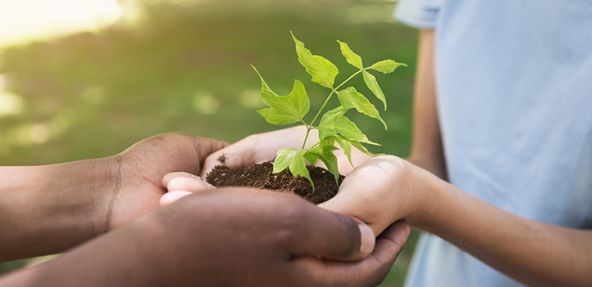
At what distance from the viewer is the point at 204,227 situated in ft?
3.25

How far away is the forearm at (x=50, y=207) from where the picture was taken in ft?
4.60

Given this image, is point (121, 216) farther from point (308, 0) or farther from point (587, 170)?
point (308, 0)

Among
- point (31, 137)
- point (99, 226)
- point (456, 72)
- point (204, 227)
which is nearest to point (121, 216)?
point (99, 226)

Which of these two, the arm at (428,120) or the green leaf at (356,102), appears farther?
the arm at (428,120)

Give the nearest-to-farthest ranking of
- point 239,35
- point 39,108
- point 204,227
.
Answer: point 204,227, point 39,108, point 239,35

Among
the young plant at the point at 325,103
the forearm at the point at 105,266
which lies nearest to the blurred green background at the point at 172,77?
the young plant at the point at 325,103

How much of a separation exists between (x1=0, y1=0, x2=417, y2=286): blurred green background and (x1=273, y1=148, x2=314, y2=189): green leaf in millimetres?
2829

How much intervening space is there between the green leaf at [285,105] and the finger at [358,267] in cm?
57

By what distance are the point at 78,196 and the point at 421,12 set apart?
2276mm

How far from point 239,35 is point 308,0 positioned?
6.50 metres

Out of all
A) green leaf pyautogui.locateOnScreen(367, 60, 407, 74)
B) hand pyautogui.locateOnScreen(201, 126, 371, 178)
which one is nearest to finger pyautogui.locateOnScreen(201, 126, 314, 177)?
hand pyautogui.locateOnScreen(201, 126, 371, 178)

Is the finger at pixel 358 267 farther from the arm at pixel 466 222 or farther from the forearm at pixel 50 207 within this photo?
the forearm at pixel 50 207

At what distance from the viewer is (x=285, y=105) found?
4.67ft

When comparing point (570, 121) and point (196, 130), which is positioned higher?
point (570, 121)
